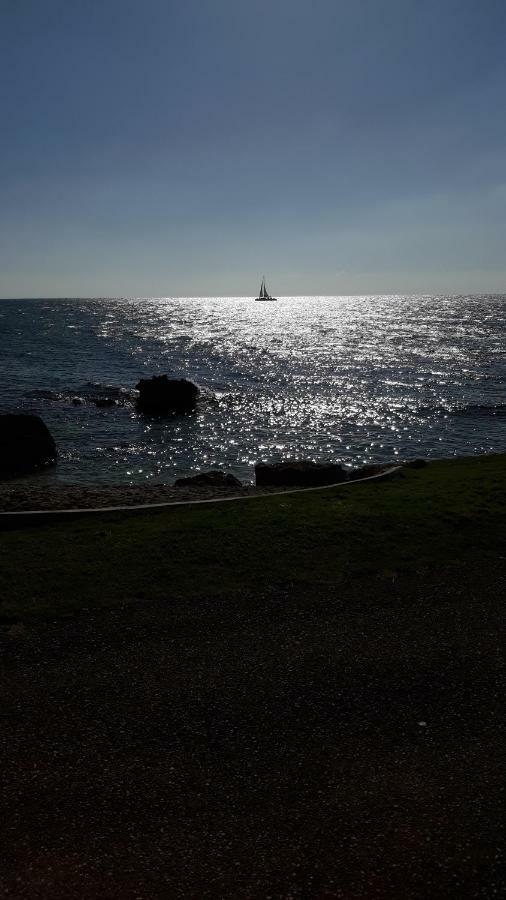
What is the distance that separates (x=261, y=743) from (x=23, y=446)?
26882 mm

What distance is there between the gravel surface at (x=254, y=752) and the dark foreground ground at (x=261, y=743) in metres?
0.03

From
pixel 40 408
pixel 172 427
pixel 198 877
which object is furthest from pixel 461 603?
pixel 40 408

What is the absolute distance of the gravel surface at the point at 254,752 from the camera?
670 cm

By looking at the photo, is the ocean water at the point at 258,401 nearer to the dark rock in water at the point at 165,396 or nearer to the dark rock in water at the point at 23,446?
the dark rock in water at the point at 23,446

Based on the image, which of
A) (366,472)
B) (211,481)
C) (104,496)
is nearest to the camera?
(104,496)

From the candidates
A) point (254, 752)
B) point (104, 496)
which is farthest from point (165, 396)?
point (254, 752)

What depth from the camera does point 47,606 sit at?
1262 centimetres

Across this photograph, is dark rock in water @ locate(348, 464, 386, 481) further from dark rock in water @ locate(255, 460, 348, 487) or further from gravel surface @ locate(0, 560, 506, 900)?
gravel surface @ locate(0, 560, 506, 900)

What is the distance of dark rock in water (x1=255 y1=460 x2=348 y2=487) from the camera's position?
25.6 metres

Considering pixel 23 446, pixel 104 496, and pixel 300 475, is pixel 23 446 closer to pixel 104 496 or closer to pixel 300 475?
pixel 104 496

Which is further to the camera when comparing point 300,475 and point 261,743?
point 300,475

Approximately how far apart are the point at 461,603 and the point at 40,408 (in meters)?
42.3

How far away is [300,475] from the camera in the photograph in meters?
25.7

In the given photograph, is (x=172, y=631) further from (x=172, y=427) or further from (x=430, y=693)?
(x=172, y=427)
